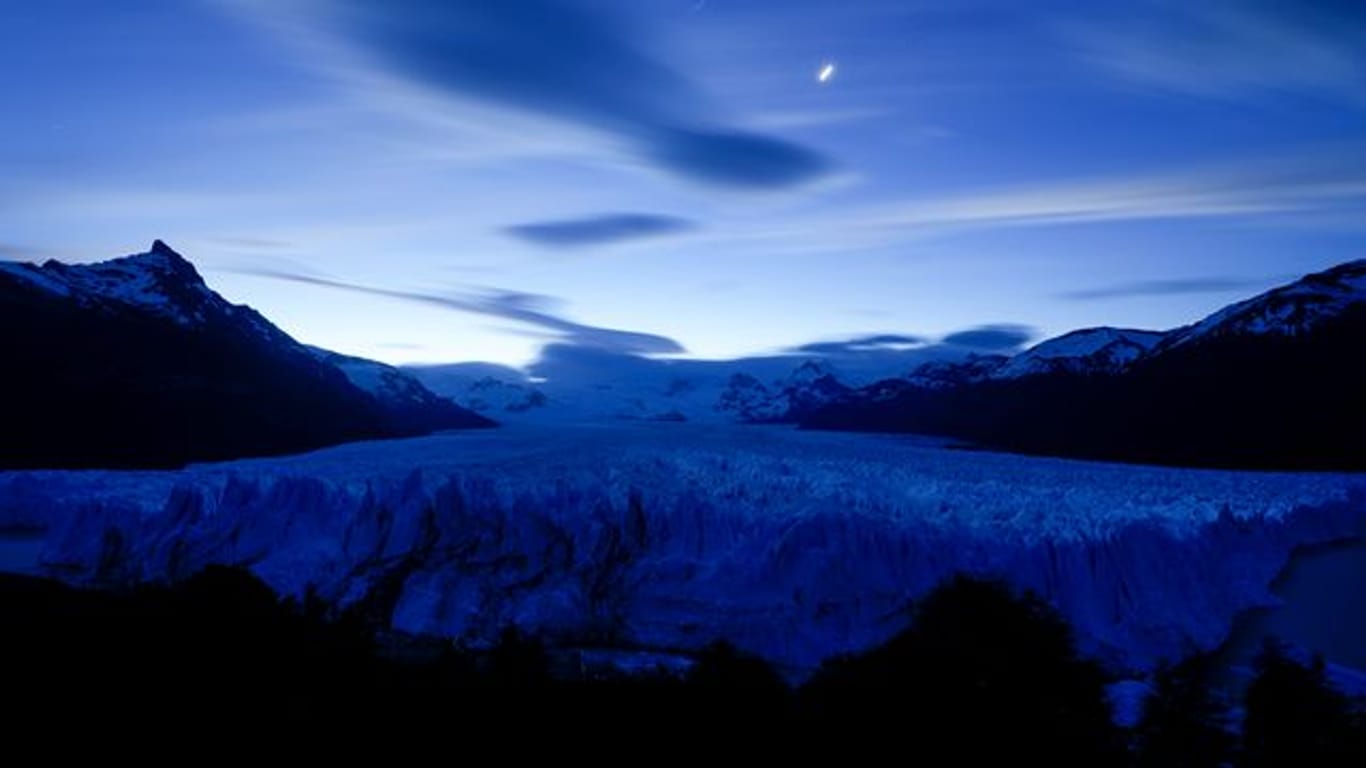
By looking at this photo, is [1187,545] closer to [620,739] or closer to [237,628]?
[620,739]

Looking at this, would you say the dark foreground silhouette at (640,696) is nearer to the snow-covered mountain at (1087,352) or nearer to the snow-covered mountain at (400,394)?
the snow-covered mountain at (1087,352)

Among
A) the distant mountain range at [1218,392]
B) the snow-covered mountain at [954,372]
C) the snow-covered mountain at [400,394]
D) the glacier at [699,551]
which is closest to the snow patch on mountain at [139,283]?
the snow-covered mountain at [400,394]

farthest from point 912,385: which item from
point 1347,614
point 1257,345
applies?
point 1347,614

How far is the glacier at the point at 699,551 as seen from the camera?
25.9 metres

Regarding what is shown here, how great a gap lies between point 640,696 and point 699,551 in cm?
1352

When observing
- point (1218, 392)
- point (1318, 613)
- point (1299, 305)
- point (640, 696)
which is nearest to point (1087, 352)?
point (1299, 305)

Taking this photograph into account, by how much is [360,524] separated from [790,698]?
20.3 m

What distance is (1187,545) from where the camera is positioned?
1112 inches

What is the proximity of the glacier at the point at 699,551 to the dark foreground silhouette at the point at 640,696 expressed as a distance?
9.80 meters

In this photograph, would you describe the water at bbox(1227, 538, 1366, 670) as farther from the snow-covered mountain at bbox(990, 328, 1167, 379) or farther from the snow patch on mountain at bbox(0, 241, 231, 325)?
the snow patch on mountain at bbox(0, 241, 231, 325)

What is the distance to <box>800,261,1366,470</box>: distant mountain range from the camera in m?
70.9

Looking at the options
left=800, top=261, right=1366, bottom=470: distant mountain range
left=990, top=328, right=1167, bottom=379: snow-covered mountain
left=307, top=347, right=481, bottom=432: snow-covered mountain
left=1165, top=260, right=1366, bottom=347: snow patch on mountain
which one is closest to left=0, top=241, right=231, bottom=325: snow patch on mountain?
left=307, top=347, right=481, bottom=432: snow-covered mountain

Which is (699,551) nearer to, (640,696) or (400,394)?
(640,696)

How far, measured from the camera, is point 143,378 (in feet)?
256
